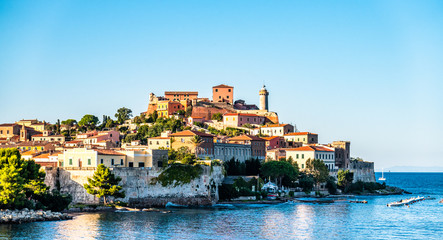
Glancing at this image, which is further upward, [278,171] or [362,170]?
[362,170]

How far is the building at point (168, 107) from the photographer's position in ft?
397

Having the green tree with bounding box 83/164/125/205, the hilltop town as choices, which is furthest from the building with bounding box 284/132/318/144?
the green tree with bounding box 83/164/125/205

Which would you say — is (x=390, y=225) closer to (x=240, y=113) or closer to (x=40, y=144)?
(x=40, y=144)

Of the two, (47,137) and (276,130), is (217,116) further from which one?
(47,137)

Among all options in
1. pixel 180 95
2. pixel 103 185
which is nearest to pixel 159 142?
pixel 103 185

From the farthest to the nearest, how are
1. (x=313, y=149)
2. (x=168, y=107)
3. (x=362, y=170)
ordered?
1. (x=168, y=107)
2. (x=362, y=170)
3. (x=313, y=149)

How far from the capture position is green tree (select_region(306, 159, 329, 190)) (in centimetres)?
8738

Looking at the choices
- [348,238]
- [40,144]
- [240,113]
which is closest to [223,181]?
[348,238]

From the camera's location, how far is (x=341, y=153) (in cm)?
9706

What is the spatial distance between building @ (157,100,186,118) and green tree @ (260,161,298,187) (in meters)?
41.4

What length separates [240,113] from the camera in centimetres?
11900

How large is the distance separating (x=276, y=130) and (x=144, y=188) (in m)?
52.2

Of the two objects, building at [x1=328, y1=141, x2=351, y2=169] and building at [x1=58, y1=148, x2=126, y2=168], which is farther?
building at [x1=328, y1=141, x2=351, y2=169]

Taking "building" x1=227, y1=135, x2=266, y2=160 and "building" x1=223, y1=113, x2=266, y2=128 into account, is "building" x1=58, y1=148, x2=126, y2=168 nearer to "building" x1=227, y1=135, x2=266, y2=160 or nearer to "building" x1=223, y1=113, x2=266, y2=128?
"building" x1=227, y1=135, x2=266, y2=160
